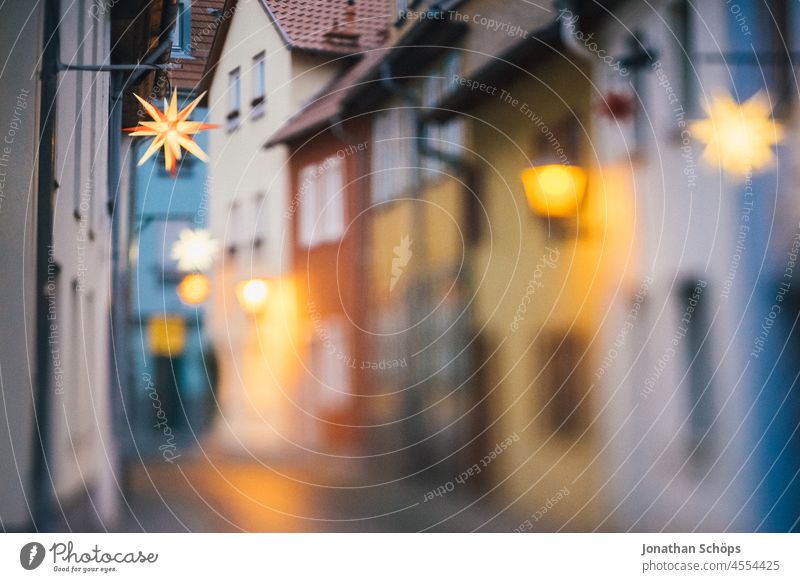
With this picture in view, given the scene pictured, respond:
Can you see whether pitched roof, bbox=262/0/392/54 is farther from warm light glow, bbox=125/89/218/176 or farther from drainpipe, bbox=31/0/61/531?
drainpipe, bbox=31/0/61/531

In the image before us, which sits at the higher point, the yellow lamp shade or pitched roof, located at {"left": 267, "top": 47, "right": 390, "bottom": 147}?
pitched roof, located at {"left": 267, "top": 47, "right": 390, "bottom": 147}

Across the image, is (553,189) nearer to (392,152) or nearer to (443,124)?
(443,124)

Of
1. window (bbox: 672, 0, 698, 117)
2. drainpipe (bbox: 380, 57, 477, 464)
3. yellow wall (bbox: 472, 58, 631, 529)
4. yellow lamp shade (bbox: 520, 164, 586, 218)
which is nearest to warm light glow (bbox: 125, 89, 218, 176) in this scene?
drainpipe (bbox: 380, 57, 477, 464)

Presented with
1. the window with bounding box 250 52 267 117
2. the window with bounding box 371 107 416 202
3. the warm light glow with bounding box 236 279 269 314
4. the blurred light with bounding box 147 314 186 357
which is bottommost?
the blurred light with bounding box 147 314 186 357

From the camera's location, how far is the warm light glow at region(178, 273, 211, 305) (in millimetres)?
2273

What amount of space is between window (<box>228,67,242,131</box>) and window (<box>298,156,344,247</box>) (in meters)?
0.24

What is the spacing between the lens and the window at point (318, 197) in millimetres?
2289

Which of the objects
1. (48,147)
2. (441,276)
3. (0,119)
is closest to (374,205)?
(441,276)

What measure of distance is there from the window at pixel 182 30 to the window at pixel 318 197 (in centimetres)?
47

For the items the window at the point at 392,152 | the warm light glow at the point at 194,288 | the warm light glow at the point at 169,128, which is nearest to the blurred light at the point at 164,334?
the warm light glow at the point at 194,288

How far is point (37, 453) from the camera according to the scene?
2256mm

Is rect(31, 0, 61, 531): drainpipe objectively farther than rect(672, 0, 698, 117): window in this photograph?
No

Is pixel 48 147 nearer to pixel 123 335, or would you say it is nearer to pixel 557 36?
pixel 123 335
